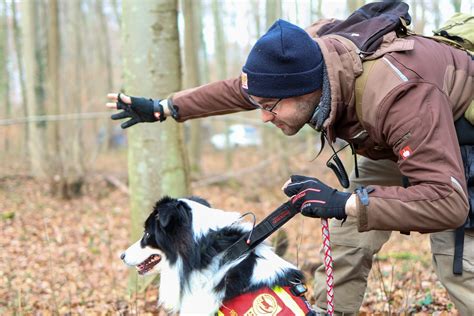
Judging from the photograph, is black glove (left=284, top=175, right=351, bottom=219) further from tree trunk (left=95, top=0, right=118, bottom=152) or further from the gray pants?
tree trunk (left=95, top=0, right=118, bottom=152)

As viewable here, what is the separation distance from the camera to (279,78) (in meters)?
2.81

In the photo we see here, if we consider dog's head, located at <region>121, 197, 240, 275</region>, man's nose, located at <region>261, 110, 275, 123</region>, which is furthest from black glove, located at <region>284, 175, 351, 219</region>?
dog's head, located at <region>121, 197, 240, 275</region>

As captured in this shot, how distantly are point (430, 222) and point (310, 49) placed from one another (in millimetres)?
1123

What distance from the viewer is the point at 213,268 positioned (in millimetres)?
3225

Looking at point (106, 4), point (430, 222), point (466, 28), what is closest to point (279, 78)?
point (430, 222)

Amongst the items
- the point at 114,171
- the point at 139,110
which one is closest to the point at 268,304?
the point at 139,110

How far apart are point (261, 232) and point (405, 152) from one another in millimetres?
1013

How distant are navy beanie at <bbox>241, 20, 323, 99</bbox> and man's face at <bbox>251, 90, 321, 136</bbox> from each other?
89 mm

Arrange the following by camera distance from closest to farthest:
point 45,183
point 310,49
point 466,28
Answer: point 310,49 → point 466,28 → point 45,183

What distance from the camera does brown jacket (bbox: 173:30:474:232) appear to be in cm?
253

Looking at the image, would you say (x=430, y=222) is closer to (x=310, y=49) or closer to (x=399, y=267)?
(x=310, y=49)

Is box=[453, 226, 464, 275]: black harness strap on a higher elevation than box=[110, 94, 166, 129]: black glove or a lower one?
lower

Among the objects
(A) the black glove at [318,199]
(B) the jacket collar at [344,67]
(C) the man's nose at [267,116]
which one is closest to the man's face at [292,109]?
(C) the man's nose at [267,116]

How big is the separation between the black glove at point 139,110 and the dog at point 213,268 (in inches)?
32.2
